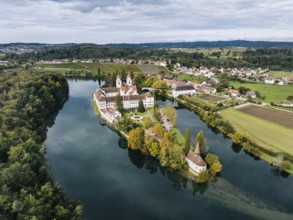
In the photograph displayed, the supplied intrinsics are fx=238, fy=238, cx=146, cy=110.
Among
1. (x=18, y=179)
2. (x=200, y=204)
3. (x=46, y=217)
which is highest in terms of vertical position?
(x=18, y=179)

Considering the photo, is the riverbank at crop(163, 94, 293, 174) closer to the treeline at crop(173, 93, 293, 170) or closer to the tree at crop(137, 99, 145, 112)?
the treeline at crop(173, 93, 293, 170)

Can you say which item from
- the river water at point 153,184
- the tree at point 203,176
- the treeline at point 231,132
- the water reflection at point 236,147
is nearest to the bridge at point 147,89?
the treeline at point 231,132

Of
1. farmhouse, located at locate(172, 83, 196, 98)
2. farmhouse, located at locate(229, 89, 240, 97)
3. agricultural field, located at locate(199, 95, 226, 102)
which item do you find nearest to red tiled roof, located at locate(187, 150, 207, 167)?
agricultural field, located at locate(199, 95, 226, 102)

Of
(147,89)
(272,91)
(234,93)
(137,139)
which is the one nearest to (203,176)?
(137,139)

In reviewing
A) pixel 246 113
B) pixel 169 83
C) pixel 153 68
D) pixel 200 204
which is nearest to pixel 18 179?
pixel 200 204

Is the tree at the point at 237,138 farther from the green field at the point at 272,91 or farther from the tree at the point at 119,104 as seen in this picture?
the green field at the point at 272,91

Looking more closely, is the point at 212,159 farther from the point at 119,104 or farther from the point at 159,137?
the point at 119,104

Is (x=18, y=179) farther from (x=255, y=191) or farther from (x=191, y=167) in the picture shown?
(x=255, y=191)
